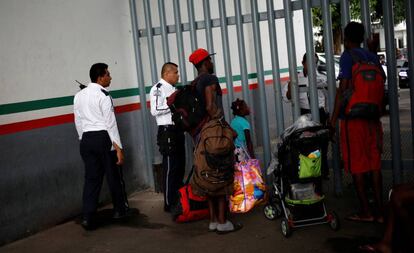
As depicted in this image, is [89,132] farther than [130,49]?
No

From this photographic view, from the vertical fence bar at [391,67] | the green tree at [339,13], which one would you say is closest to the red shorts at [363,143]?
the vertical fence bar at [391,67]

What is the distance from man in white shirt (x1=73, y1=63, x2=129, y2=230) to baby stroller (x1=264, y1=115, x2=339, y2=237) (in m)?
1.82

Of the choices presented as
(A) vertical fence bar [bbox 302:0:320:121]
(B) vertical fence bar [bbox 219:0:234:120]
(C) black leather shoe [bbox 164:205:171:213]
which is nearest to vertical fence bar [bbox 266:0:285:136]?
(A) vertical fence bar [bbox 302:0:320:121]

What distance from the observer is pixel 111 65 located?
688 cm

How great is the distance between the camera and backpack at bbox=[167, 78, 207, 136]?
5270mm

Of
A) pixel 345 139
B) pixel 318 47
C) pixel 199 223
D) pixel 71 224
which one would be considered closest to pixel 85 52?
pixel 71 224

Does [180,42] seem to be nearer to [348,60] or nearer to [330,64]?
[330,64]

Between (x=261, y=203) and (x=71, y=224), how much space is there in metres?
2.19

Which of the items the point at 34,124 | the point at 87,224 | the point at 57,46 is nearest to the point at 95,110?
the point at 34,124

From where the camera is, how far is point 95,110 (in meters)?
5.63

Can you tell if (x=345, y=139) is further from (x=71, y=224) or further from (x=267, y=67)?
(x=267, y=67)

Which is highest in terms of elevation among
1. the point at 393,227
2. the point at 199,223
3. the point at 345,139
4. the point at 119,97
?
the point at 119,97

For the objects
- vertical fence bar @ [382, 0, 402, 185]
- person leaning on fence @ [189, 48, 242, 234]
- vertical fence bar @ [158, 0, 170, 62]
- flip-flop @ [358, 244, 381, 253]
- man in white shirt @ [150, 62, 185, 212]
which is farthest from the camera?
vertical fence bar @ [158, 0, 170, 62]

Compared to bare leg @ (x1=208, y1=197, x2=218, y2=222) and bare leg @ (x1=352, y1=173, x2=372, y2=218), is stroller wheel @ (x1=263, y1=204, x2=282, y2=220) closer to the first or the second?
bare leg @ (x1=208, y1=197, x2=218, y2=222)
